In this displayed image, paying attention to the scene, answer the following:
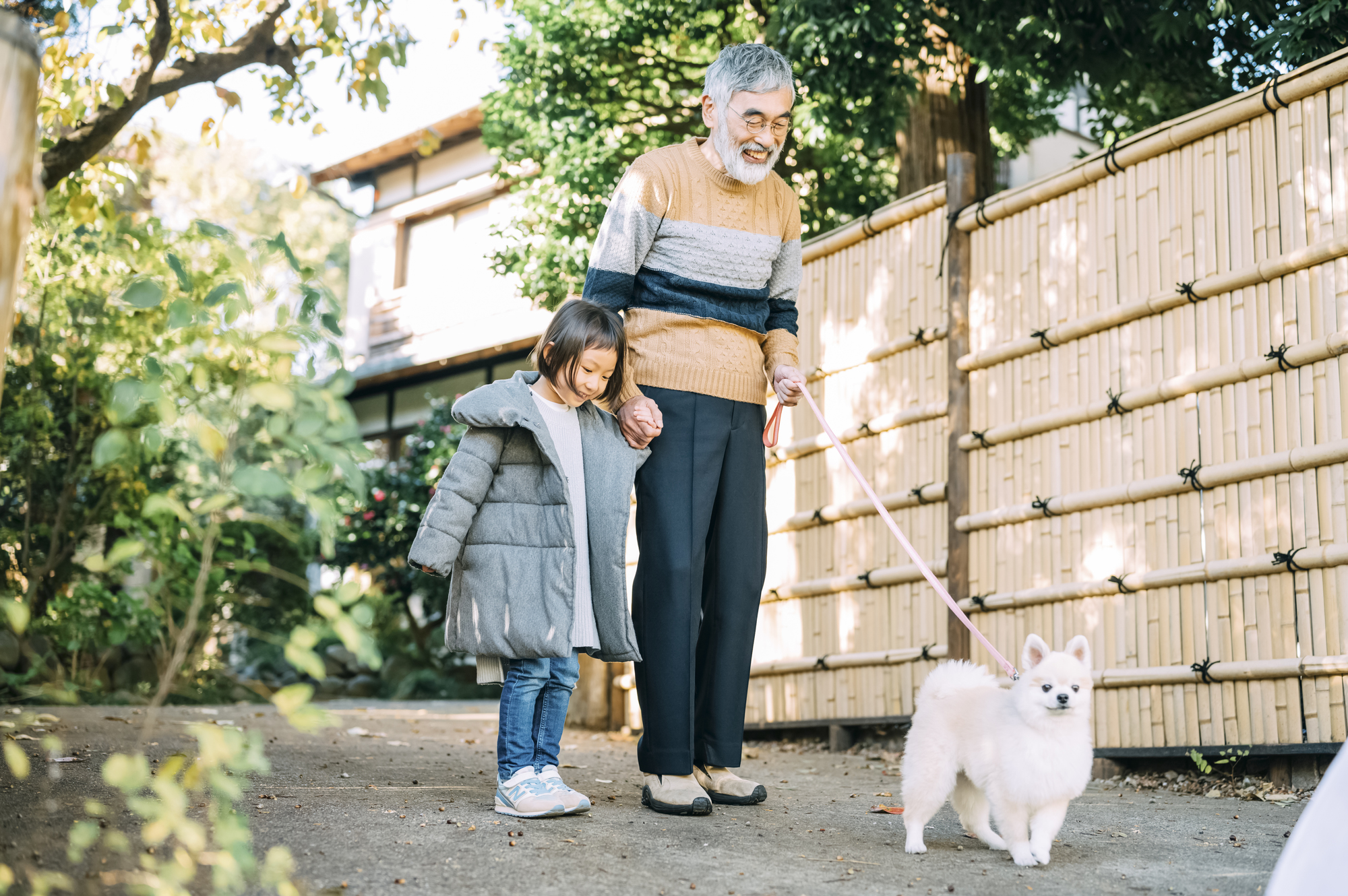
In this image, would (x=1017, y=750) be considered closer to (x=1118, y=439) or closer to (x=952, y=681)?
(x=952, y=681)

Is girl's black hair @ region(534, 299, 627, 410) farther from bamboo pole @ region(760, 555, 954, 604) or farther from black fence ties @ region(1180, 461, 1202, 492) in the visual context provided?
bamboo pole @ region(760, 555, 954, 604)

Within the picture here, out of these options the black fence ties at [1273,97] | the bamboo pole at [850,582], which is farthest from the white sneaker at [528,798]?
the black fence ties at [1273,97]

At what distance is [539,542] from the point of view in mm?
2844

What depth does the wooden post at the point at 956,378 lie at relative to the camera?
450 centimetres

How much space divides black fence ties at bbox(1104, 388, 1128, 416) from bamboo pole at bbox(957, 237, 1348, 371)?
0.24m

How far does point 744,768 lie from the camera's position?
4227 mm

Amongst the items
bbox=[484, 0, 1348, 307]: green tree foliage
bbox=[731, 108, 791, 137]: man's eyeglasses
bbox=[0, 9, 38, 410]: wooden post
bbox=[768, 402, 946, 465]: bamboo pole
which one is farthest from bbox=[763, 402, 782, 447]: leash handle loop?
bbox=[484, 0, 1348, 307]: green tree foliage

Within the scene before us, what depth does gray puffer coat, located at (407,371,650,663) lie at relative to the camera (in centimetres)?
276

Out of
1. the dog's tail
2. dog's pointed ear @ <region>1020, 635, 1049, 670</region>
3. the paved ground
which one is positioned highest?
dog's pointed ear @ <region>1020, 635, 1049, 670</region>

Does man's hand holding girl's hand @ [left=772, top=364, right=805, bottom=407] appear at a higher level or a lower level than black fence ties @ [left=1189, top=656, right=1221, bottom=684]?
higher

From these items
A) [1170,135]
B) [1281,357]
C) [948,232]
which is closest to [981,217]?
[948,232]

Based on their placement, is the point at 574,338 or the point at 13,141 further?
the point at 574,338

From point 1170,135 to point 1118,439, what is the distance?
1052 mm

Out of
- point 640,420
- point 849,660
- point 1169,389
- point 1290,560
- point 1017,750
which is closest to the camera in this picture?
point 1017,750
